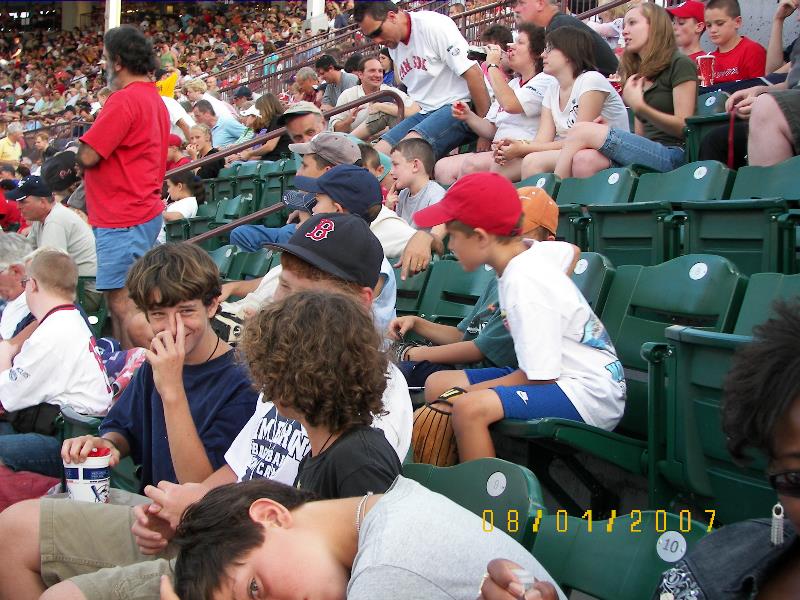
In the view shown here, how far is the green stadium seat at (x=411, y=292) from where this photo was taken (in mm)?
4426

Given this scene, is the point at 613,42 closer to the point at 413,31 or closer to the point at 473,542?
the point at 413,31

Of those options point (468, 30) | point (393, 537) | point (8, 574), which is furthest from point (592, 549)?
point (468, 30)

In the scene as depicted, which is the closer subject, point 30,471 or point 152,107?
point 30,471

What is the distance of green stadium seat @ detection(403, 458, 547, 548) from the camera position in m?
1.88

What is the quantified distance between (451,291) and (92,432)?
64.9 inches

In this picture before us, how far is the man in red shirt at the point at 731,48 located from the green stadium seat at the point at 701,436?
4224 millimetres

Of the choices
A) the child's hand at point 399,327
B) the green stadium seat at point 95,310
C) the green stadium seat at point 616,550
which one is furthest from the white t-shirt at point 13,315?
the green stadium seat at point 616,550

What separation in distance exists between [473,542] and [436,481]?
0.72 meters

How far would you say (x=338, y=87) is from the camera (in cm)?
1048

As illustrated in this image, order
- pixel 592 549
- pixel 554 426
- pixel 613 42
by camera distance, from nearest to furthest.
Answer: pixel 592 549, pixel 554 426, pixel 613 42

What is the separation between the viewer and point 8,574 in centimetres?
236

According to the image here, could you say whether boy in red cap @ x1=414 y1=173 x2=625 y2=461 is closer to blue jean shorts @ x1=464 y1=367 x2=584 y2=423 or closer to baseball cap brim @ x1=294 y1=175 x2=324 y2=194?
blue jean shorts @ x1=464 y1=367 x2=584 y2=423

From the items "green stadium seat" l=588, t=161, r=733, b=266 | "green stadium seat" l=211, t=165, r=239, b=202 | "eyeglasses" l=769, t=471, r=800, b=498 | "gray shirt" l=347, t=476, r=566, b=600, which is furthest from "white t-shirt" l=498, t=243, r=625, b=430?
"green stadium seat" l=211, t=165, r=239, b=202

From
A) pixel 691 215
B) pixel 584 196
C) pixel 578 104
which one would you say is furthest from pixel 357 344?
pixel 578 104
